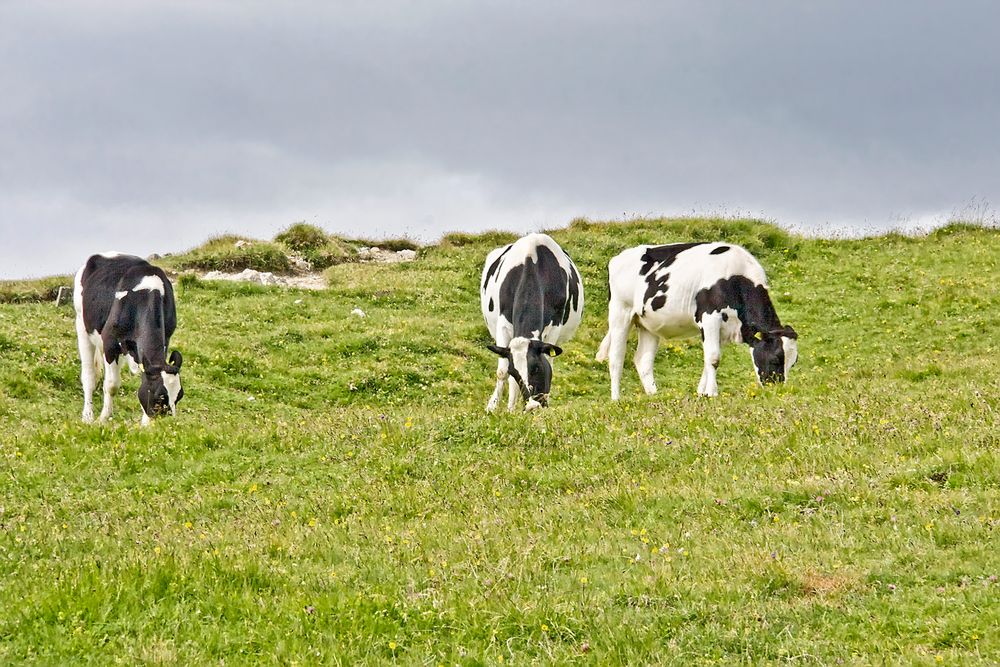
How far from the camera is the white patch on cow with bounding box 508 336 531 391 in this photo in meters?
16.2

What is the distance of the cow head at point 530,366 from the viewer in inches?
631

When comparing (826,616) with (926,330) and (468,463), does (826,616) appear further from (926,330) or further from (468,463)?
(926,330)

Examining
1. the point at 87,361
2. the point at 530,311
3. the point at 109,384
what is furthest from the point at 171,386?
the point at 530,311

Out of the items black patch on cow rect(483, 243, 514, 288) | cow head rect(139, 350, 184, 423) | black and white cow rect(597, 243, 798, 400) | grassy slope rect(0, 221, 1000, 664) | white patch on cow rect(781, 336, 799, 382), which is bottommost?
grassy slope rect(0, 221, 1000, 664)

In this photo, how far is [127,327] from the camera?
1777cm

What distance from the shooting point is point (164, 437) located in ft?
42.6

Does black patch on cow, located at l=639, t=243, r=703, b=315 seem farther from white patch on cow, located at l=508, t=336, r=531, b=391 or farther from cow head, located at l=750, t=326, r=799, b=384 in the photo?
white patch on cow, located at l=508, t=336, r=531, b=391

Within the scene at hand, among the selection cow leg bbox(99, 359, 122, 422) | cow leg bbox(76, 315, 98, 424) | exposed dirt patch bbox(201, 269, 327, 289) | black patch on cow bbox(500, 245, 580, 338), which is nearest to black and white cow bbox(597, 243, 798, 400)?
black patch on cow bbox(500, 245, 580, 338)

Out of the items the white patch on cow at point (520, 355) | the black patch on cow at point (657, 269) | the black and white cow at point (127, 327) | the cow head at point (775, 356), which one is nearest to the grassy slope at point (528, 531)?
the black and white cow at point (127, 327)

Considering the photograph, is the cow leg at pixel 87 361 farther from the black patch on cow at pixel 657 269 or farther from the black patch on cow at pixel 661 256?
the black patch on cow at pixel 661 256

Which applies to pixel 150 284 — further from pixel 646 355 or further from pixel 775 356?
pixel 775 356

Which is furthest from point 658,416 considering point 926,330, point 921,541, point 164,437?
point 926,330

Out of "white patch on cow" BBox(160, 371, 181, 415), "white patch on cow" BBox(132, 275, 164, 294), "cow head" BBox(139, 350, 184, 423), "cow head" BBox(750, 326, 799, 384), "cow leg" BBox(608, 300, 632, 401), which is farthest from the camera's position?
"cow leg" BBox(608, 300, 632, 401)

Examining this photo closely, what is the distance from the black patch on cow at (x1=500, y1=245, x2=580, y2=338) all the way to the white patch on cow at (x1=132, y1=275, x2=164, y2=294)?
6.11 m
